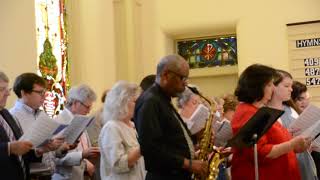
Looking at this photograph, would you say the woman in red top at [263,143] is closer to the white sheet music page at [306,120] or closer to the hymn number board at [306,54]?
the white sheet music page at [306,120]

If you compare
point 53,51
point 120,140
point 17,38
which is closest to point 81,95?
point 120,140

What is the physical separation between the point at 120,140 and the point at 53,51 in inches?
131

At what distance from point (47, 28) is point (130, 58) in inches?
87.3

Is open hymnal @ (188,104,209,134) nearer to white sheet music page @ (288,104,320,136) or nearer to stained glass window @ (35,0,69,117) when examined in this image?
white sheet music page @ (288,104,320,136)

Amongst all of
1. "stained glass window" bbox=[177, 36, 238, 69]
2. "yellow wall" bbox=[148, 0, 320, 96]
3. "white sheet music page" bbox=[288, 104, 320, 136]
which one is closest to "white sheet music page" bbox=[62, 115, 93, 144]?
"white sheet music page" bbox=[288, 104, 320, 136]

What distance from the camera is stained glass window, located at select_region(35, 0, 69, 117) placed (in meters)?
6.61

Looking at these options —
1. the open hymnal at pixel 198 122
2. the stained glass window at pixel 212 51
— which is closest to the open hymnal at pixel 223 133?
the open hymnal at pixel 198 122

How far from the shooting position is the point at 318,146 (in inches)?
173

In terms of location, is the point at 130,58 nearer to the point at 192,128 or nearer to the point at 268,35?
the point at 268,35

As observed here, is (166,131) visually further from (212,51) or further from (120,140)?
(212,51)

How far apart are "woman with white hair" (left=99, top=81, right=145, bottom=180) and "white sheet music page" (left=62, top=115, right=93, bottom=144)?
0.14 m

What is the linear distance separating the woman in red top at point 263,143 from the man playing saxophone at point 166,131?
0.39 m

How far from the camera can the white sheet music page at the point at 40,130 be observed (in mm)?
3563

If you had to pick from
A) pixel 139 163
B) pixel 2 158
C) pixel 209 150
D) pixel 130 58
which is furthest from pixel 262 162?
pixel 130 58
